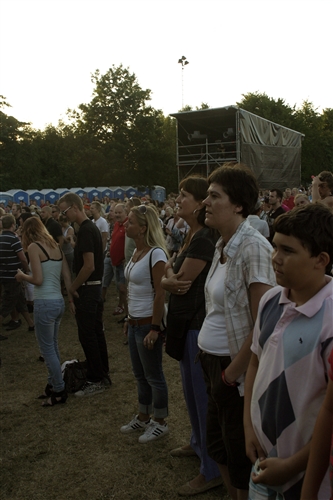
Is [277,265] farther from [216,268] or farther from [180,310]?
[180,310]

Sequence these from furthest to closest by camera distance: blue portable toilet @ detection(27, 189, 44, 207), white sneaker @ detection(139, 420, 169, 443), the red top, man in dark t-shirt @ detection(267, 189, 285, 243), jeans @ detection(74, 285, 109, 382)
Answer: blue portable toilet @ detection(27, 189, 44, 207) → man in dark t-shirt @ detection(267, 189, 285, 243) → the red top → jeans @ detection(74, 285, 109, 382) → white sneaker @ detection(139, 420, 169, 443)

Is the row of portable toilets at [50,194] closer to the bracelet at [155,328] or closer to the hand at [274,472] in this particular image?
the bracelet at [155,328]

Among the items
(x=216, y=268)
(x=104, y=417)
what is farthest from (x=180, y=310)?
(x=104, y=417)

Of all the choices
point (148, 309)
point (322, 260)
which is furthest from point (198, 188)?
point (322, 260)

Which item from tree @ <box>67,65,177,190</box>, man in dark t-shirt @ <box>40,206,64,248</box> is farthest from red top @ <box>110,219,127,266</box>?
tree @ <box>67,65,177,190</box>

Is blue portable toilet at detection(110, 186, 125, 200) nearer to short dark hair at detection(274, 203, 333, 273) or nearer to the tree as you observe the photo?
the tree

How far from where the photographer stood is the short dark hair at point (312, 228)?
4.99ft

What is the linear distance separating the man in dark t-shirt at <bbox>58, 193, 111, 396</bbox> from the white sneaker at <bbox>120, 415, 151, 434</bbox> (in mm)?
897

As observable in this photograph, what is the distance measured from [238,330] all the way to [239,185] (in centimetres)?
71

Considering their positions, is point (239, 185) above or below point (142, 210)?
above

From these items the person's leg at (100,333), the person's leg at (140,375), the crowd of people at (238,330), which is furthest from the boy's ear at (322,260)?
the person's leg at (100,333)

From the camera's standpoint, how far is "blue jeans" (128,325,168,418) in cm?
357

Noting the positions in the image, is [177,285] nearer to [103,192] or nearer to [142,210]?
[142,210]

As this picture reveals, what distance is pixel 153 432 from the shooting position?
3.72m
